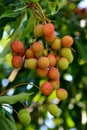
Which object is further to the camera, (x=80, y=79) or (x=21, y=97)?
(x=80, y=79)

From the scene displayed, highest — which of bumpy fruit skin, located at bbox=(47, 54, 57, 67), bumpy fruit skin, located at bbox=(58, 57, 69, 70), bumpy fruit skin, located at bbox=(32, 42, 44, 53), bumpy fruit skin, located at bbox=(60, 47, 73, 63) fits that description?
bumpy fruit skin, located at bbox=(32, 42, 44, 53)

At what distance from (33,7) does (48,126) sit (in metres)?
1.45

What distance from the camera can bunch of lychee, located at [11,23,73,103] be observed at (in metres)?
1.53

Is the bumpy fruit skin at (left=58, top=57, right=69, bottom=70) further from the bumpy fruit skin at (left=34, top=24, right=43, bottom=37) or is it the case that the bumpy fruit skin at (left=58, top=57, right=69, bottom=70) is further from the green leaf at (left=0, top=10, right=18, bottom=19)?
the green leaf at (left=0, top=10, right=18, bottom=19)

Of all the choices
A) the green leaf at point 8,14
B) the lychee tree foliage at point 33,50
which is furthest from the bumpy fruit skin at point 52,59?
the green leaf at point 8,14

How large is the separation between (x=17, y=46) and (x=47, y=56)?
0.31ft

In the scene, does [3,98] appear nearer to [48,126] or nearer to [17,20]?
[17,20]

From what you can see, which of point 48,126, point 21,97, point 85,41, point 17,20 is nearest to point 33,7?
point 17,20

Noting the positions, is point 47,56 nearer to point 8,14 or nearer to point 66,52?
point 66,52

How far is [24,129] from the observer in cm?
281

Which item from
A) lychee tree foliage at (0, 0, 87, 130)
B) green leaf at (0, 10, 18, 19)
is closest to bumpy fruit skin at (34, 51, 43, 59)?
lychee tree foliage at (0, 0, 87, 130)

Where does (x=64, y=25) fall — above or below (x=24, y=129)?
above

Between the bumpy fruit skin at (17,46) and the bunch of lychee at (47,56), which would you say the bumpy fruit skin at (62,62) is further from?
the bumpy fruit skin at (17,46)

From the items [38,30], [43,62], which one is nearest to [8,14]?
[38,30]
